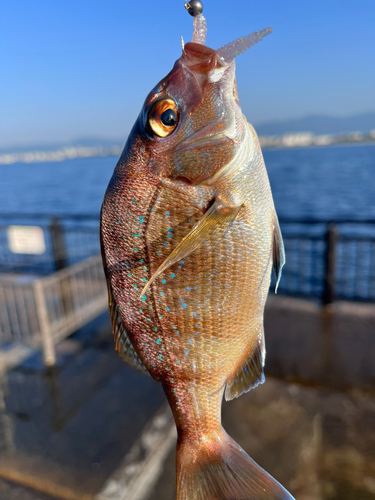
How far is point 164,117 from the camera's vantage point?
121cm

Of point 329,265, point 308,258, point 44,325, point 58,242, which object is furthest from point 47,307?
point 308,258

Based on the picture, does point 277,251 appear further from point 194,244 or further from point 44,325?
point 44,325

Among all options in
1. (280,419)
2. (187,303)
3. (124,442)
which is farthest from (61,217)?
(187,303)

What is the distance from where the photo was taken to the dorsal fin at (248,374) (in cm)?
140

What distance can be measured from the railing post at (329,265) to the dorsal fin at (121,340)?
16.6 feet

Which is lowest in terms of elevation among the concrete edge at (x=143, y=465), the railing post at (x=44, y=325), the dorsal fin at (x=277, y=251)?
the concrete edge at (x=143, y=465)

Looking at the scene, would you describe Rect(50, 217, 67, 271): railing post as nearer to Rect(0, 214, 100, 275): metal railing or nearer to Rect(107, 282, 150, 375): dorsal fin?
Rect(0, 214, 100, 275): metal railing

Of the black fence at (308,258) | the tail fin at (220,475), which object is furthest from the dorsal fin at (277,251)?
the black fence at (308,258)

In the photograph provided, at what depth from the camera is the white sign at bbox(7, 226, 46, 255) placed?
666 centimetres

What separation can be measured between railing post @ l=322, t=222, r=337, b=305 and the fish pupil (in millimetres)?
5076

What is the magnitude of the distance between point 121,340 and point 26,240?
6.12 meters

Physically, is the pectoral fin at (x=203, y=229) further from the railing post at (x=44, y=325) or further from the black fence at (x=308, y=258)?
the black fence at (x=308, y=258)

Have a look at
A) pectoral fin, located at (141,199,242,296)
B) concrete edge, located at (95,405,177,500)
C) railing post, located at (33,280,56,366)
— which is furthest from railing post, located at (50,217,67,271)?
pectoral fin, located at (141,199,242,296)

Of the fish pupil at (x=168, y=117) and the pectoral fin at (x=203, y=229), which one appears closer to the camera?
the pectoral fin at (x=203, y=229)
